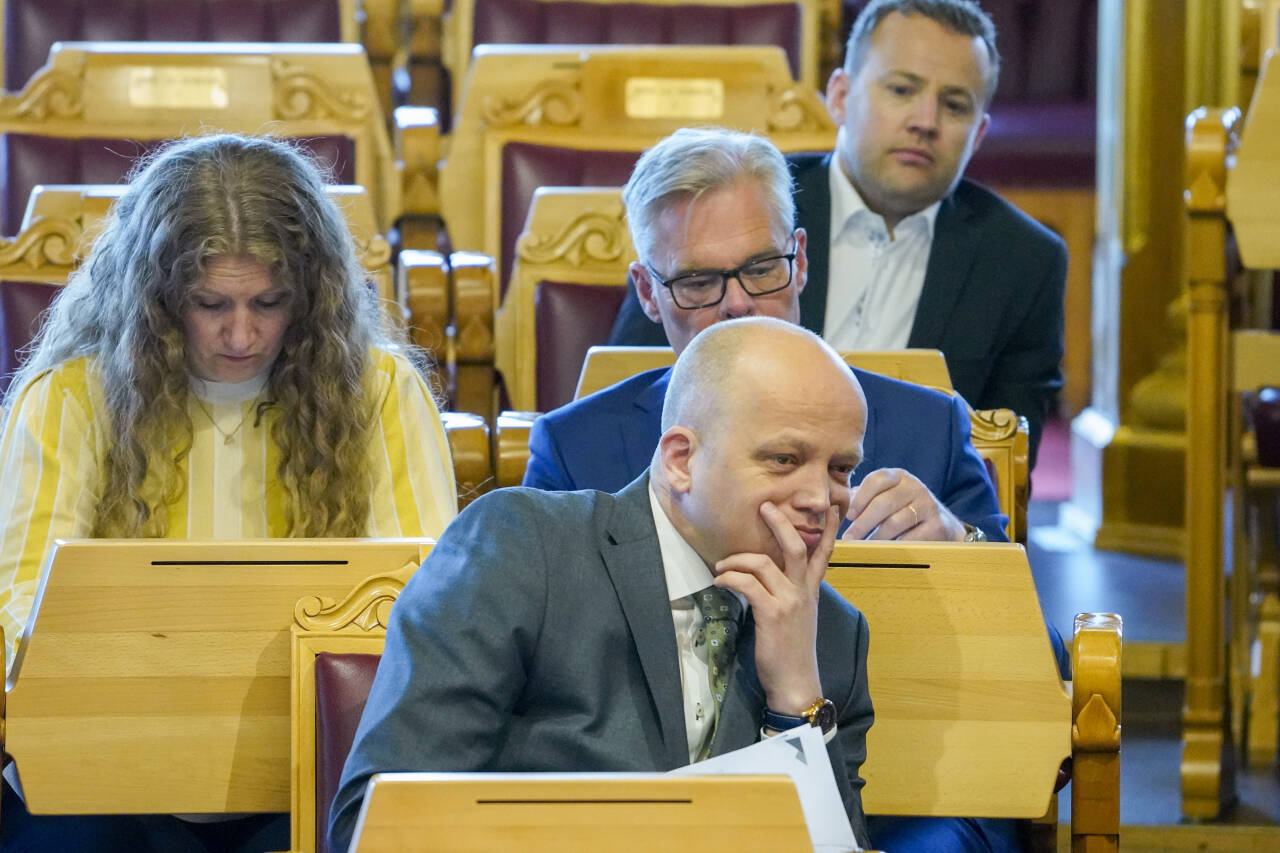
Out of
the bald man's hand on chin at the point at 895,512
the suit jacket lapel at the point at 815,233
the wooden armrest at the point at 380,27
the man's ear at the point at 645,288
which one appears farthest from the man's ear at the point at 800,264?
the wooden armrest at the point at 380,27

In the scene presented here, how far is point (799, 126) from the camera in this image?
215 cm

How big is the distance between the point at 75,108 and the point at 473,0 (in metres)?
0.65

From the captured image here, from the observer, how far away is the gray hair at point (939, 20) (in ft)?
5.68

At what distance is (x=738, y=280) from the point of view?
129cm

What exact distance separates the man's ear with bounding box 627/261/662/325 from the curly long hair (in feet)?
0.74

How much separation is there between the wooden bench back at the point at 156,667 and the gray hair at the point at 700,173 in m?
0.41

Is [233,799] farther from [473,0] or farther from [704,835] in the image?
[473,0]

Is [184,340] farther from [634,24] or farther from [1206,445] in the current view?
[634,24]

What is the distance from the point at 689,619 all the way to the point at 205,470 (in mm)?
478

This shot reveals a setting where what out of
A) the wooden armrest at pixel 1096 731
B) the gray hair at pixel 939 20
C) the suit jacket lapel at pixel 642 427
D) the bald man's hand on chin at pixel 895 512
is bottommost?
the wooden armrest at pixel 1096 731

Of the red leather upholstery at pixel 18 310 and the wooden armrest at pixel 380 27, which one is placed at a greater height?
the wooden armrest at pixel 380 27

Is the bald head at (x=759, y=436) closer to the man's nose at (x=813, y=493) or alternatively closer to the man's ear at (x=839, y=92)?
the man's nose at (x=813, y=493)

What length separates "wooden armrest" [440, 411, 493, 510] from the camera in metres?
1.45

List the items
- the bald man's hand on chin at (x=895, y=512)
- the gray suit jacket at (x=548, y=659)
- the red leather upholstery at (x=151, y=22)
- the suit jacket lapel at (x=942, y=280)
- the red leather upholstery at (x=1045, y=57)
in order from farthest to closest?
the red leather upholstery at (x=1045, y=57)
the red leather upholstery at (x=151, y=22)
the suit jacket lapel at (x=942, y=280)
the bald man's hand on chin at (x=895, y=512)
the gray suit jacket at (x=548, y=659)
